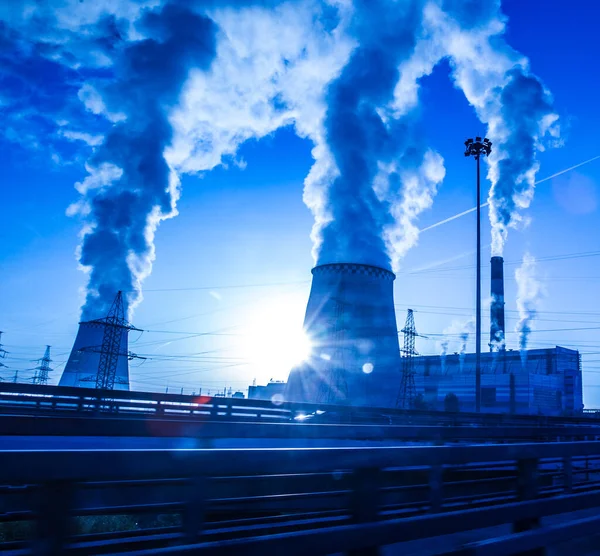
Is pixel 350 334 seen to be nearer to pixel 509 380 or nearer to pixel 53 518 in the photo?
pixel 53 518

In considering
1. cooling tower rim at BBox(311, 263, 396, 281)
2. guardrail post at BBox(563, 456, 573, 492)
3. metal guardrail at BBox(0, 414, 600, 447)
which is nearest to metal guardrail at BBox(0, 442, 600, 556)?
guardrail post at BBox(563, 456, 573, 492)

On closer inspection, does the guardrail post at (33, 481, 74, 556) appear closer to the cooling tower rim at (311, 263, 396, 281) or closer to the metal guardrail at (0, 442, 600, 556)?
the metal guardrail at (0, 442, 600, 556)

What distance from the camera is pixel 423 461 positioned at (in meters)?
3.39

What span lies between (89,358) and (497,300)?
43675 mm

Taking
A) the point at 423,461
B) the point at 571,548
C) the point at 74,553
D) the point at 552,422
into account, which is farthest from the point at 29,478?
the point at 552,422

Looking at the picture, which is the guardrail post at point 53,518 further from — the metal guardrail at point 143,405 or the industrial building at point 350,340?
the industrial building at point 350,340

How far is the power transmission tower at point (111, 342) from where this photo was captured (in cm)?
3522

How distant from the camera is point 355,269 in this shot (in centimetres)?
3359

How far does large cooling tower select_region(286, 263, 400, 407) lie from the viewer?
33688 mm

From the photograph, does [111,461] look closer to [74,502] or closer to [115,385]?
[74,502]

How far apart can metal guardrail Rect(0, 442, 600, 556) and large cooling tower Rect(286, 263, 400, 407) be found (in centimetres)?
2888

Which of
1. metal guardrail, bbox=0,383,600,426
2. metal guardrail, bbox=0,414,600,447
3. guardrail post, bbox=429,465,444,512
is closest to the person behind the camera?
guardrail post, bbox=429,465,444,512

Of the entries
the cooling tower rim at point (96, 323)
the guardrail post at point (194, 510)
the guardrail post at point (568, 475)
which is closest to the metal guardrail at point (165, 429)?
the guardrail post at point (568, 475)

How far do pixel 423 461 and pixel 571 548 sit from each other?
209cm
